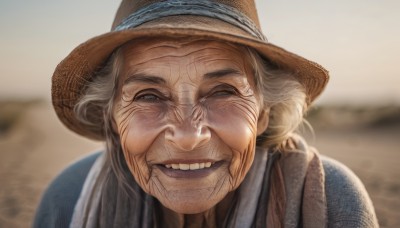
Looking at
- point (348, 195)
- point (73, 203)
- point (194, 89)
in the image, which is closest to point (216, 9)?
point (194, 89)

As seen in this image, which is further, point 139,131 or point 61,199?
point 61,199

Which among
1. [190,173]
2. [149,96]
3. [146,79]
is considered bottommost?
[190,173]

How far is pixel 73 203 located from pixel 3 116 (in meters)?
14.6

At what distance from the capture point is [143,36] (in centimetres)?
198

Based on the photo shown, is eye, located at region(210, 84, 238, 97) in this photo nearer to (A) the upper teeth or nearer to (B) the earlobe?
(A) the upper teeth

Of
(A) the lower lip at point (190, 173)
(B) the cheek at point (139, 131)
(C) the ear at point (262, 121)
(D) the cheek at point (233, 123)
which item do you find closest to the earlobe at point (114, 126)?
(B) the cheek at point (139, 131)

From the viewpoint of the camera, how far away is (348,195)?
7.39 feet

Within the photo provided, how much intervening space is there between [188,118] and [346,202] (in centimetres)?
106

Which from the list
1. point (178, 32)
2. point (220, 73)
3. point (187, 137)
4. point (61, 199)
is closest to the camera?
point (178, 32)

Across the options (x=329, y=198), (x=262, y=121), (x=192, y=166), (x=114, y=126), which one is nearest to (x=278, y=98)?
(x=262, y=121)

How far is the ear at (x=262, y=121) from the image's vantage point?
241 cm

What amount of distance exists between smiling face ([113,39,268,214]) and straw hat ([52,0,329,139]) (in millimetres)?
119

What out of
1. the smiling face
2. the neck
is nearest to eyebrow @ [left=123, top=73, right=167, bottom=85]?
the smiling face

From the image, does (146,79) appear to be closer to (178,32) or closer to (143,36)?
(143,36)
